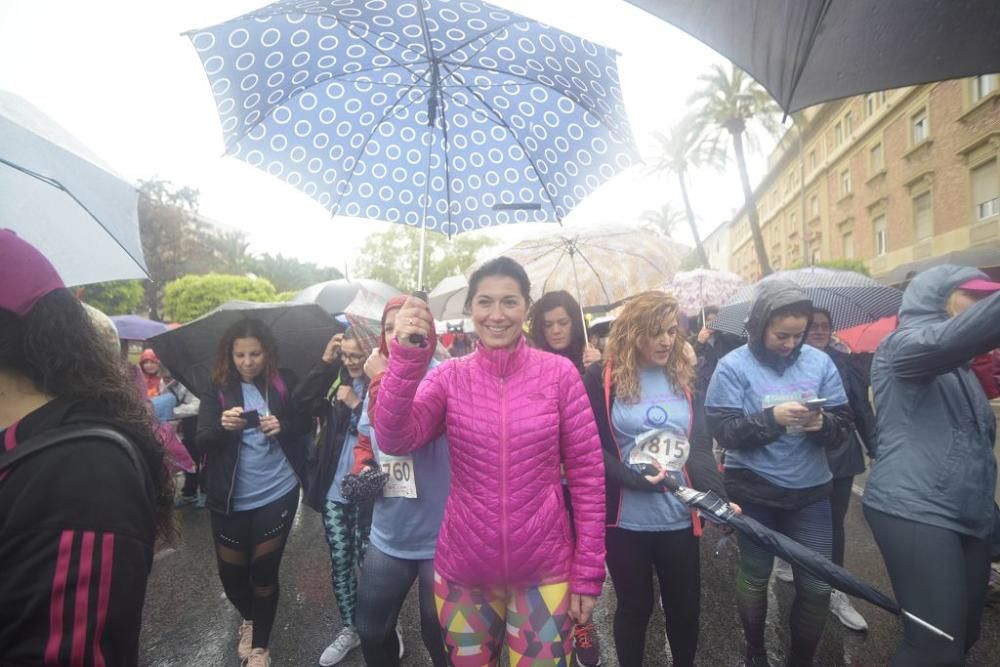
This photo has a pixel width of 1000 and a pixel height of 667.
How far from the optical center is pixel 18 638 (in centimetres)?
91

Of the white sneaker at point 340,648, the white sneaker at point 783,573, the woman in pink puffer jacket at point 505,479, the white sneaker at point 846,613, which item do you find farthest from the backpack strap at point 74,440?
the white sneaker at point 783,573

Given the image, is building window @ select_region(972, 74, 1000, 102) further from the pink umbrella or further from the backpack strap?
the backpack strap

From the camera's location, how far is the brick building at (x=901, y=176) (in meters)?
16.2

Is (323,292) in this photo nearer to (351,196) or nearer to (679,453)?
(351,196)

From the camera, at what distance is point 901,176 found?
21297 mm

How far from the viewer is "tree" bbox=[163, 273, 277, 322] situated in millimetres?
25719

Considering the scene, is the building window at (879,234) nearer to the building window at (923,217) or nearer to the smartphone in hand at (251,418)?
the building window at (923,217)

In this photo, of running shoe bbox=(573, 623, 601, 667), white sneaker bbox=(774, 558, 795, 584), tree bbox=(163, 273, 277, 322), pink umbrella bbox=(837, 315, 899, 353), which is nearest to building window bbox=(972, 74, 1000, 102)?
pink umbrella bbox=(837, 315, 899, 353)

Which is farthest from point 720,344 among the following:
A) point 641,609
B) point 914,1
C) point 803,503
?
point 914,1

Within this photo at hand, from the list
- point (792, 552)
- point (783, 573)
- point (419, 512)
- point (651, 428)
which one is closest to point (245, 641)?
point (419, 512)

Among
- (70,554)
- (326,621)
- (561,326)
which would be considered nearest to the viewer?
(70,554)

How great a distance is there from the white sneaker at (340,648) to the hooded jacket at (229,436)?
1.02 meters

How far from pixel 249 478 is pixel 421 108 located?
2272 millimetres

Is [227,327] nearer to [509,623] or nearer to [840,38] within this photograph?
[509,623]
